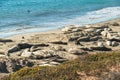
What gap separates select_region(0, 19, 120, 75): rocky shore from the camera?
621 inches

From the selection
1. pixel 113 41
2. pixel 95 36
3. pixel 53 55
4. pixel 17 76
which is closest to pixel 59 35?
pixel 95 36

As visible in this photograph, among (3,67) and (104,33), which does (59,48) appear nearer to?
(3,67)

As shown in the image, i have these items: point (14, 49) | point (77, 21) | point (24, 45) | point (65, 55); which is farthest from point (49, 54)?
point (77, 21)

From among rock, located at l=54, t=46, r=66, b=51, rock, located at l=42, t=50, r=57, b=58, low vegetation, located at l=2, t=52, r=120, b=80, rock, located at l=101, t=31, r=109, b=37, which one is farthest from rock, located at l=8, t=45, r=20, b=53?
low vegetation, located at l=2, t=52, r=120, b=80

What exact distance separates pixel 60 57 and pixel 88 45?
149 inches

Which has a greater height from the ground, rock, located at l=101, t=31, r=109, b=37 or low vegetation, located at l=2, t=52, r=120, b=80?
low vegetation, located at l=2, t=52, r=120, b=80

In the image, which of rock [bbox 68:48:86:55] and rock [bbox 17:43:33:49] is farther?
rock [bbox 17:43:33:49]

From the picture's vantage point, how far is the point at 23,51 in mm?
18203

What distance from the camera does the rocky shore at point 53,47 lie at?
15.8m

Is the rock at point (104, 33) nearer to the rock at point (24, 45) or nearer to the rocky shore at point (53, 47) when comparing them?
the rocky shore at point (53, 47)

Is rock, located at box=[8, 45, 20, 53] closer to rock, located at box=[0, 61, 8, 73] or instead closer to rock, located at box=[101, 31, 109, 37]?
rock, located at box=[0, 61, 8, 73]

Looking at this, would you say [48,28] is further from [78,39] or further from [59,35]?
[78,39]

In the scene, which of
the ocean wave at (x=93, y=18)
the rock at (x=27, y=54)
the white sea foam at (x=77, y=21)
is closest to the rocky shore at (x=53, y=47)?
the rock at (x=27, y=54)

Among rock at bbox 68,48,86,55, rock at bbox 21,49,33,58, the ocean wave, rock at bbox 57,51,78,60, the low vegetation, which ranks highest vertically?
the low vegetation
